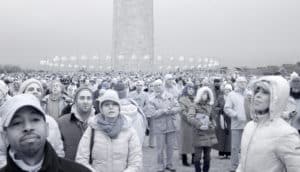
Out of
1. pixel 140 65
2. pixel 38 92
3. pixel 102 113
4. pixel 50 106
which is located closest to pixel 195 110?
pixel 50 106

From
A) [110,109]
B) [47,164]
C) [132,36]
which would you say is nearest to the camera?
[47,164]

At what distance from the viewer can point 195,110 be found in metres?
6.85

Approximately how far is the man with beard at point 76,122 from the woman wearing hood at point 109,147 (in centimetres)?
60

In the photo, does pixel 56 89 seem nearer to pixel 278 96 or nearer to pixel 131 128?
pixel 131 128

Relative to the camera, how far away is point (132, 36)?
42.6m

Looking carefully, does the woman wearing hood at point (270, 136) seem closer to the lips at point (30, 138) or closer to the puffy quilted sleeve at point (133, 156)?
the puffy quilted sleeve at point (133, 156)

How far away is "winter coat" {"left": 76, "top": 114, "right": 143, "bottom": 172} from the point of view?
3881 millimetres

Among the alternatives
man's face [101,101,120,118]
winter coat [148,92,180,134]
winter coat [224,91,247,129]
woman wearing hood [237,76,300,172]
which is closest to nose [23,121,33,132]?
woman wearing hood [237,76,300,172]

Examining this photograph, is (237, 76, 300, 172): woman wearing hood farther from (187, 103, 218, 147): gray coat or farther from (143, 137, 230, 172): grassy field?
(143, 137, 230, 172): grassy field

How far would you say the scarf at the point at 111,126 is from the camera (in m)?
3.89

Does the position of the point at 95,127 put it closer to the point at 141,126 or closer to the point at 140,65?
the point at 141,126

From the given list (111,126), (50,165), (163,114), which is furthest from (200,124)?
(50,165)

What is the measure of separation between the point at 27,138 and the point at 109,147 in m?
1.89

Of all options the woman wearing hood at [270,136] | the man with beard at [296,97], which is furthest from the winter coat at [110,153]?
the man with beard at [296,97]
